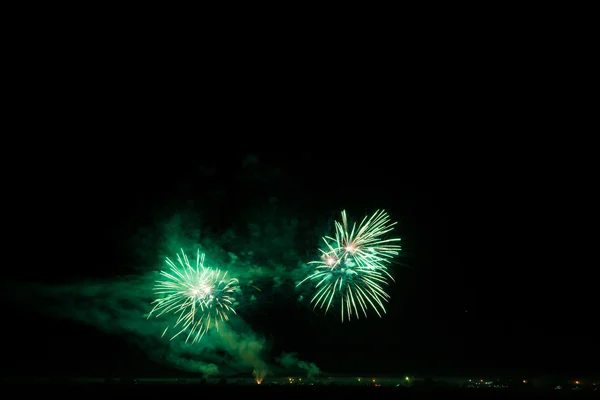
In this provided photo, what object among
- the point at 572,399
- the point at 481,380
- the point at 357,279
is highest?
the point at 357,279

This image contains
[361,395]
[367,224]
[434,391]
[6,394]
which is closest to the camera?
[6,394]

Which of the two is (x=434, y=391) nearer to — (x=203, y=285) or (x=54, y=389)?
A: (x=203, y=285)

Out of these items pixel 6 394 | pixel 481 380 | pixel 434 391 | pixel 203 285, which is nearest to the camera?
pixel 6 394

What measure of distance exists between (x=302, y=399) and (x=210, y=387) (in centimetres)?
390

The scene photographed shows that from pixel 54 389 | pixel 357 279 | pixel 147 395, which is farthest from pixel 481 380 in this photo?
pixel 54 389

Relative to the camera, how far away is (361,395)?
1527 centimetres

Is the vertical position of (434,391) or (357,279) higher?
(357,279)

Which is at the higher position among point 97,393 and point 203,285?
point 203,285

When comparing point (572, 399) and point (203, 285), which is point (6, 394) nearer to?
point (203, 285)

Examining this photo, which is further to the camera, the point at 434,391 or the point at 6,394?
the point at 434,391

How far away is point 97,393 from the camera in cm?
1482

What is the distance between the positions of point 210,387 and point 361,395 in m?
5.56

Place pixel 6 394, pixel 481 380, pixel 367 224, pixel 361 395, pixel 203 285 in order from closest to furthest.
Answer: pixel 6 394 < pixel 361 395 < pixel 367 224 < pixel 203 285 < pixel 481 380

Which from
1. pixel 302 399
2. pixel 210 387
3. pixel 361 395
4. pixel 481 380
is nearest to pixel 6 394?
pixel 210 387
